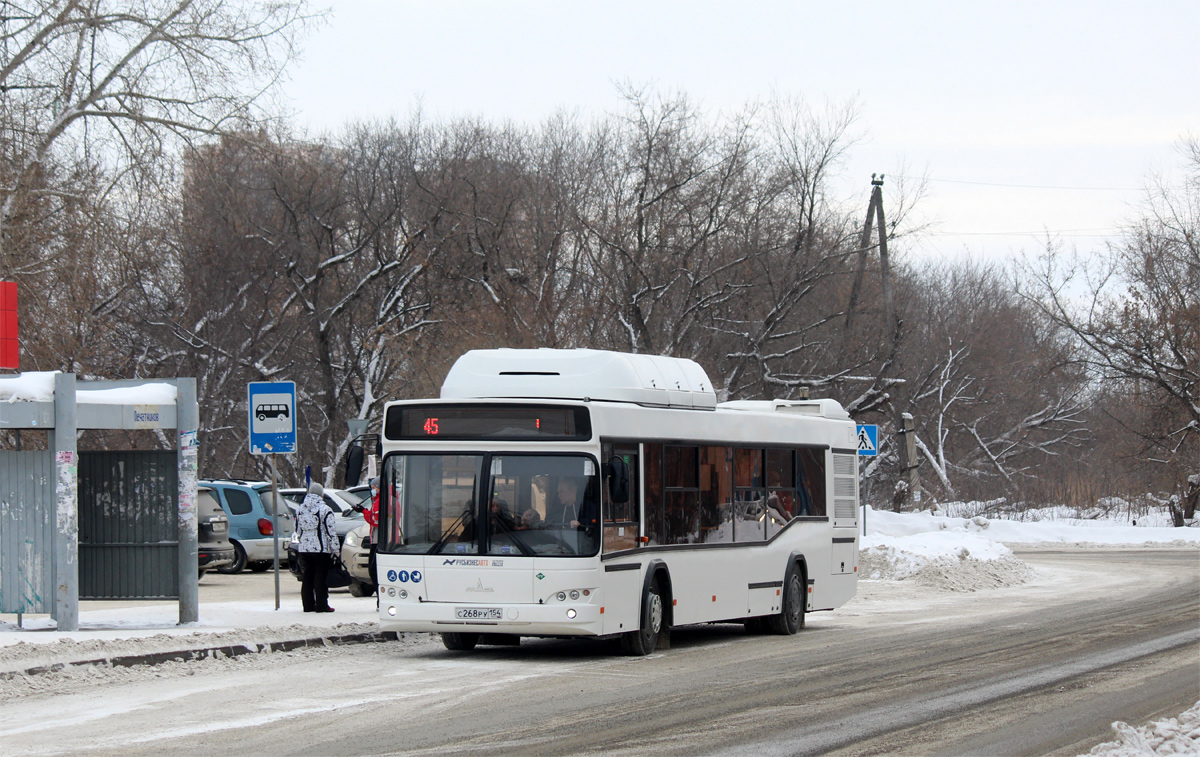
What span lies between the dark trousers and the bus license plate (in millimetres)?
5130

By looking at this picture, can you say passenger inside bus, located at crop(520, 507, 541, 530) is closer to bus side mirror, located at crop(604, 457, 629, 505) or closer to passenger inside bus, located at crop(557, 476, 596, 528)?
passenger inside bus, located at crop(557, 476, 596, 528)

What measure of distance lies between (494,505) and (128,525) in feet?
16.9

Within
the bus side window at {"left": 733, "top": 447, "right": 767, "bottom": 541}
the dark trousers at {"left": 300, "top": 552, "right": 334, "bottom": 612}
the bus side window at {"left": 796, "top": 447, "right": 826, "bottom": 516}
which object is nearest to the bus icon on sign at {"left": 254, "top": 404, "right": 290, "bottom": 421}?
the dark trousers at {"left": 300, "top": 552, "right": 334, "bottom": 612}

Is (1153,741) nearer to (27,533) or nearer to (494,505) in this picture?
(494,505)

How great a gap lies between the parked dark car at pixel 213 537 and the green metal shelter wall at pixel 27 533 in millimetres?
9425

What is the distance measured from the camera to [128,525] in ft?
53.9

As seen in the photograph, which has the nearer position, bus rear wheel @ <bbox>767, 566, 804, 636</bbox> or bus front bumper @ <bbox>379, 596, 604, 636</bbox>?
bus front bumper @ <bbox>379, 596, 604, 636</bbox>

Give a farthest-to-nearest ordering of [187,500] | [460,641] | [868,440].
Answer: [868,440] < [187,500] < [460,641]

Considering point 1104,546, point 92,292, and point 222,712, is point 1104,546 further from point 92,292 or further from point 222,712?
point 222,712

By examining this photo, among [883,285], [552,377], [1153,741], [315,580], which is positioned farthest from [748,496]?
[883,285]

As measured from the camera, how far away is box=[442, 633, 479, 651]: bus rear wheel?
14.9 metres

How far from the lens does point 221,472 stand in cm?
4897

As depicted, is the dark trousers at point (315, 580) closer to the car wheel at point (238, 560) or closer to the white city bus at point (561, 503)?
the white city bus at point (561, 503)

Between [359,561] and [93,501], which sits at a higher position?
[93,501]
